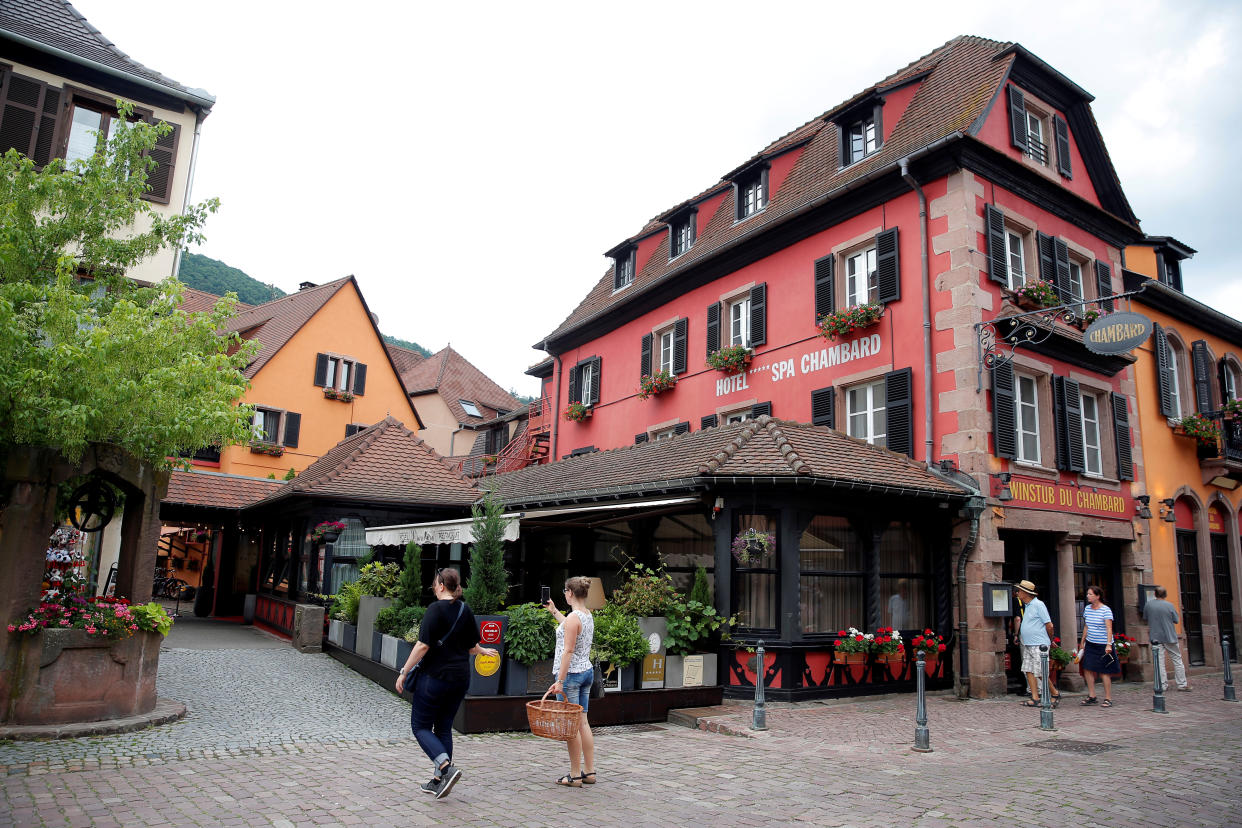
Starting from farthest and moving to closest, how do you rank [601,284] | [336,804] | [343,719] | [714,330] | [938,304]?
[601,284] → [714,330] → [938,304] → [343,719] → [336,804]

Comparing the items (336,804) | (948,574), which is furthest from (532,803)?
(948,574)

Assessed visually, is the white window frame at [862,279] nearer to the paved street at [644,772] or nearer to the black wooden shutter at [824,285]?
the black wooden shutter at [824,285]

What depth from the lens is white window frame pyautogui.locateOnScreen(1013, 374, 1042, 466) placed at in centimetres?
1410

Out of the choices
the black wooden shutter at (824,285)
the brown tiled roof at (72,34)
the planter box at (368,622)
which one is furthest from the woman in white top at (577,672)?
the brown tiled roof at (72,34)

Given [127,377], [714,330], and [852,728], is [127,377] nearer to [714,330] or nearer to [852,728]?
[852,728]

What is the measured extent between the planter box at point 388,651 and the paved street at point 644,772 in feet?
1.64

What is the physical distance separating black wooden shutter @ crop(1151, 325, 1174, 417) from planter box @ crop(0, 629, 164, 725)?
19.0 metres

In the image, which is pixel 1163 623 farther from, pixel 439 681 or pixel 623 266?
pixel 623 266

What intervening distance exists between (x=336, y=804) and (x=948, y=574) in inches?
402

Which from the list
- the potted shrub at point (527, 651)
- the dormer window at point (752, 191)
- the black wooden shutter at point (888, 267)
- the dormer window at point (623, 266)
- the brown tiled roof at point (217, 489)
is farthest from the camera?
the dormer window at point (623, 266)

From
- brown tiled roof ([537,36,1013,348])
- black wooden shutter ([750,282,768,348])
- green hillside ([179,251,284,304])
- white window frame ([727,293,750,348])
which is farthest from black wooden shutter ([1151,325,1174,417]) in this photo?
green hillside ([179,251,284,304])

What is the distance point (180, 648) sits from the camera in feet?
47.5

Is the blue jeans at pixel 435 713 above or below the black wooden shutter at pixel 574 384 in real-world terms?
below

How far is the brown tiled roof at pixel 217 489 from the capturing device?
21.0 m
